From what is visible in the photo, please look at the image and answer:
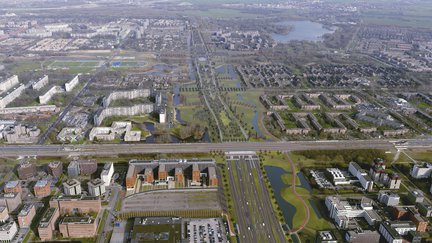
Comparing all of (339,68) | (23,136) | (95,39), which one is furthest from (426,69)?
(95,39)

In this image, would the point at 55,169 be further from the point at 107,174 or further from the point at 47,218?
the point at 47,218

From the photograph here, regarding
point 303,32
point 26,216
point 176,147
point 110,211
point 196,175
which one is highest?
point 303,32

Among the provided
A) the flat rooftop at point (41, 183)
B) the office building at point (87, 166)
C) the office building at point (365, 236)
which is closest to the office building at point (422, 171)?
the office building at point (365, 236)

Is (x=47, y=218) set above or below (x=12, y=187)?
below

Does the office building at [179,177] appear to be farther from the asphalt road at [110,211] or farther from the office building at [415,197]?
the office building at [415,197]

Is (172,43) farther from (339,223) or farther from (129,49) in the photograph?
(339,223)

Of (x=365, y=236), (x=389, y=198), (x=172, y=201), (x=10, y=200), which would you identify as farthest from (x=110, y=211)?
(x=389, y=198)
